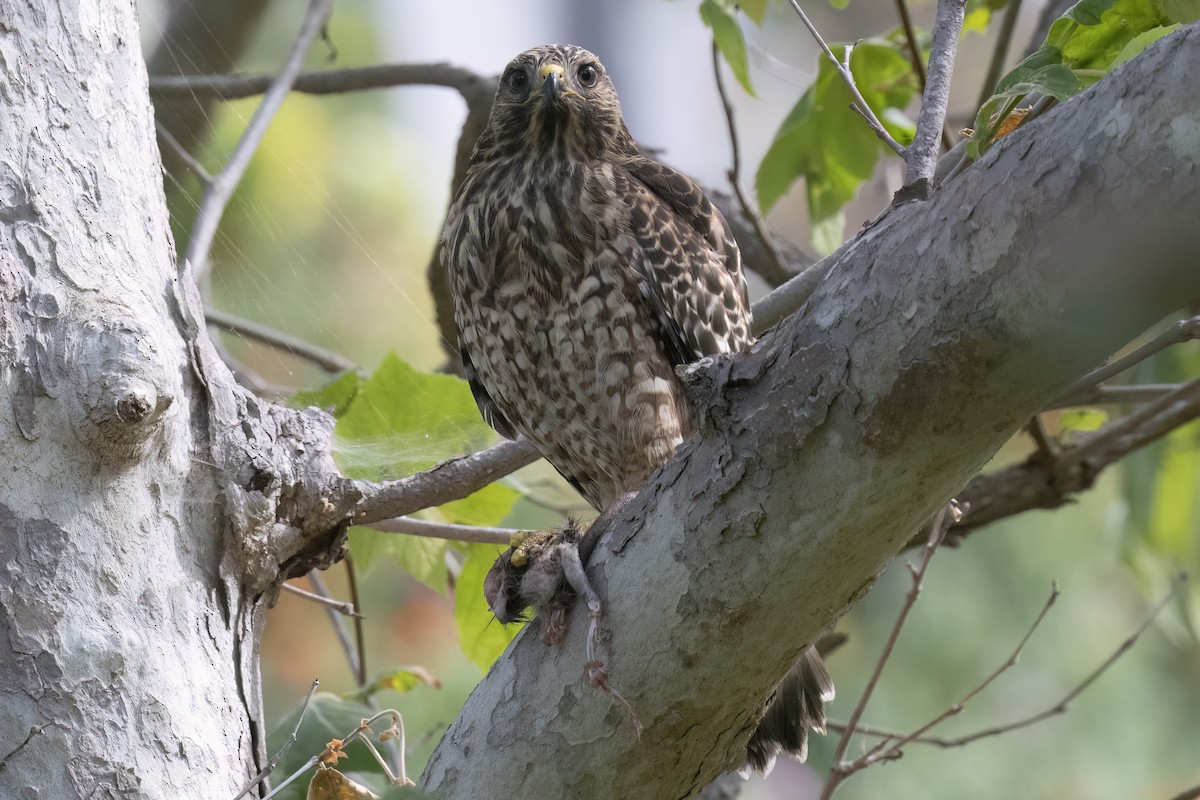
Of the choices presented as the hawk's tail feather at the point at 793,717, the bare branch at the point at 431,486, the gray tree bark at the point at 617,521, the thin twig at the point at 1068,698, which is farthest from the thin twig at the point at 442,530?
the thin twig at the point at 1068,698

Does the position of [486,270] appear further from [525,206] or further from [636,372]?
[636,372]

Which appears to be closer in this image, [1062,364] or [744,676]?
[1062,364]

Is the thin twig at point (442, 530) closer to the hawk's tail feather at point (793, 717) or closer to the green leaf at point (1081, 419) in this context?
the hawk's tail feather at point (793, 717)

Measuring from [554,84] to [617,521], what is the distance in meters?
1.56

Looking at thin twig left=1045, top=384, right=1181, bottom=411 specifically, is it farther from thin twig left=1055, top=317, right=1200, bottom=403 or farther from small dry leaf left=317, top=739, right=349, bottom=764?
small dry leaf left=317, top=739, right=349, bottom=764

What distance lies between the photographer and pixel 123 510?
1825 mm

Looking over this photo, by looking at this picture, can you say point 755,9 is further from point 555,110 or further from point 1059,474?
point 1059,474

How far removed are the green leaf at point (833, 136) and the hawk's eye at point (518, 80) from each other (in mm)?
626

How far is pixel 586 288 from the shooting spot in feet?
8.77

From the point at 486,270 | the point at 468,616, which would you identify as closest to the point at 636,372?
the point at 486,270

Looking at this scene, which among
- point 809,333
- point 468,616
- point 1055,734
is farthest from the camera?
point 1055,734

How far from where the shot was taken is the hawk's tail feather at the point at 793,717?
2.26 m

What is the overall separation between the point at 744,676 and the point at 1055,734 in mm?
8283

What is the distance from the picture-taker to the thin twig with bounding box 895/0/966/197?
5.11 ft
